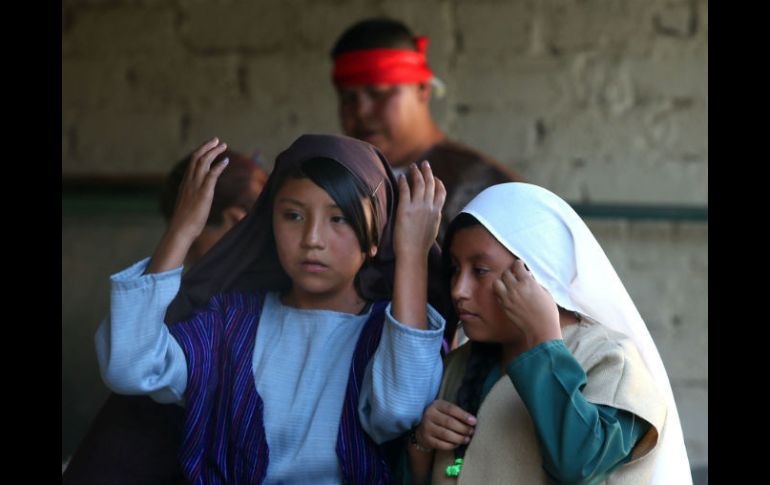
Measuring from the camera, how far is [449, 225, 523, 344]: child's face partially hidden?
1.47 meters

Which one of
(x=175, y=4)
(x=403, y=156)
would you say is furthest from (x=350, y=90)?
(x=175, y=4)

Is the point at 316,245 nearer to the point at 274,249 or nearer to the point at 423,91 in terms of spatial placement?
the point at 274,249

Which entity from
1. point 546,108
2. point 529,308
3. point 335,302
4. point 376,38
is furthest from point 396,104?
point 529,308

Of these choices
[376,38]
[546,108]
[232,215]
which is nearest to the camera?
[232,215]

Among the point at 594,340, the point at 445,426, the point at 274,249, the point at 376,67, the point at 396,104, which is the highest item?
the point at 376,67

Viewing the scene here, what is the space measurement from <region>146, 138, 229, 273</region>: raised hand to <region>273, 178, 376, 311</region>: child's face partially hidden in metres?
0.09

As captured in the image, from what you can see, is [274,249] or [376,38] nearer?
[274,249]

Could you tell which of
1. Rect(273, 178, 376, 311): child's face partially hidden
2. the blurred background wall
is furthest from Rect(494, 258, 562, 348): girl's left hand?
the blurred background wall

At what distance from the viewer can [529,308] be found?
4.62 feet

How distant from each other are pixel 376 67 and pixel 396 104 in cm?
13

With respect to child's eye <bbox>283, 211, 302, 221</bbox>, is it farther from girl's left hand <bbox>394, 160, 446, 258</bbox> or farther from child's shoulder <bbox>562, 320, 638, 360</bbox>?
child's shoulder <bbox>562, 320, 638, 360</bbox>
